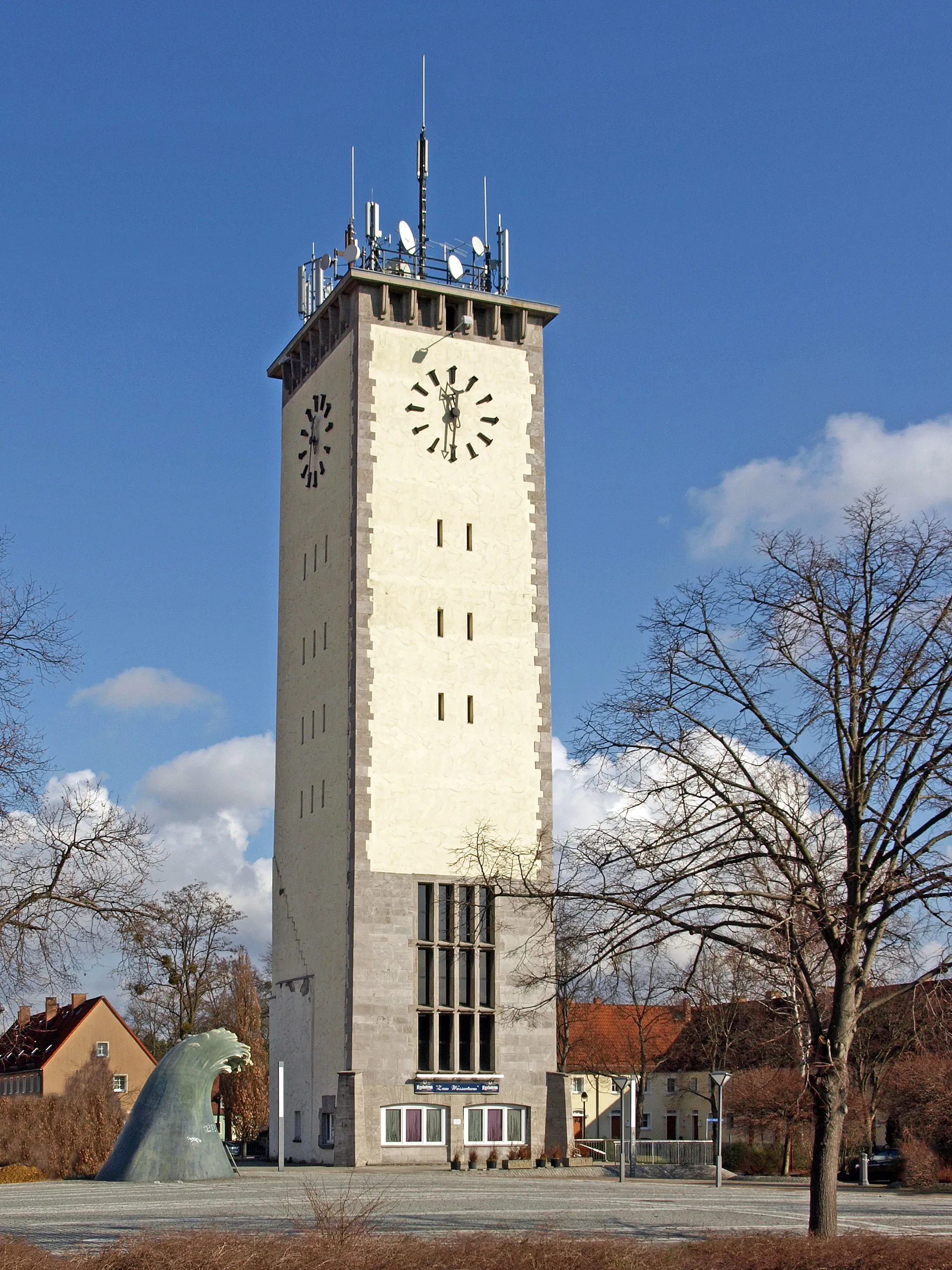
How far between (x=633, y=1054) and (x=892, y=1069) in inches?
1200

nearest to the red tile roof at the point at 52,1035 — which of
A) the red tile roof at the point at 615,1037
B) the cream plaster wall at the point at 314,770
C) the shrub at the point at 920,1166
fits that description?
the red tile roof at the point at 615,1037

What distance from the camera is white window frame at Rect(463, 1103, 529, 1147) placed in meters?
42.8

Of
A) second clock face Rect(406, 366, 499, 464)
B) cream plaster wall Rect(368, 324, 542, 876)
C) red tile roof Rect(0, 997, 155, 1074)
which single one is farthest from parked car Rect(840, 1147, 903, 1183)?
red tile roof Rect(0, 997, 155, 1074)

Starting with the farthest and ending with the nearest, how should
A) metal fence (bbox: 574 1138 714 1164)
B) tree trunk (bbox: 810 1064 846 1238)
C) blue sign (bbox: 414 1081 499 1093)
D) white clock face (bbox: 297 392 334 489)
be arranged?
white clock face (bbox: 297 392 334 489)
blue sign (bbox: 414 1081 499 1093)
metal fence (bbox: 574 1138 714 1164)
tree trunk (bbox: 810 1064 846 1238)

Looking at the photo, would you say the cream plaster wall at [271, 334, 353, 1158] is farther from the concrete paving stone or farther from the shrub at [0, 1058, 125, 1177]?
the shrub at [0, 1058, 125, 1177]

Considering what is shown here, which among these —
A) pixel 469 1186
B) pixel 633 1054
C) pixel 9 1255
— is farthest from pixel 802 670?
pixel 633 1054

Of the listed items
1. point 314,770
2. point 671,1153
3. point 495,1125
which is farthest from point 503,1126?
point 314,770

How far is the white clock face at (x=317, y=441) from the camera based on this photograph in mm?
49125

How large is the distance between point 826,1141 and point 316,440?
34.8 metres

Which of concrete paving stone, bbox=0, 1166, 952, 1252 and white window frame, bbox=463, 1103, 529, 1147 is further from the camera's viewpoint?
white window frame, bbox=463, 1103, 529, 1147

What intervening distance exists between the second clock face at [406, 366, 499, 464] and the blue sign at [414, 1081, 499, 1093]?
58.7ft

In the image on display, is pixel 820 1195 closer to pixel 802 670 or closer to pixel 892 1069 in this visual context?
pixel 802 670

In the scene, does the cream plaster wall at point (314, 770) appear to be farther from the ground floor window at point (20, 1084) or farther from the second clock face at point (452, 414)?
the ground floor window at point (20, 1084)

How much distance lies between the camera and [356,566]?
4531 centimetres
